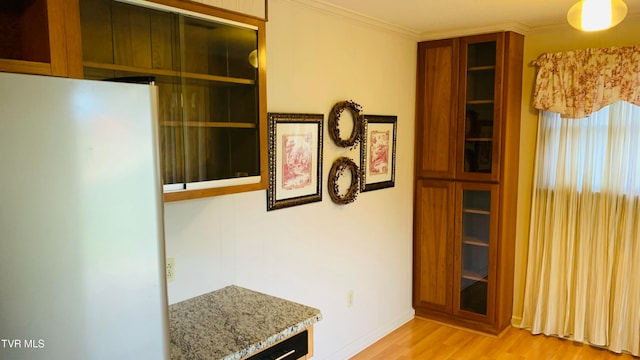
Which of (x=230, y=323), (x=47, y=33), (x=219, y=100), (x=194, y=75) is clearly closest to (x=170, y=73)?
(x=194, y=75)

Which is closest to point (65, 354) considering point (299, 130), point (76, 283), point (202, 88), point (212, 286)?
point (76, 283)

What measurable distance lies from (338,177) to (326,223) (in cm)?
33

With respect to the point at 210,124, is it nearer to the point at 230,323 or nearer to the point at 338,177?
the point at 230,323

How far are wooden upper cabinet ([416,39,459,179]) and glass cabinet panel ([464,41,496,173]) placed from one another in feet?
0.34

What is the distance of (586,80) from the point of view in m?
3.32

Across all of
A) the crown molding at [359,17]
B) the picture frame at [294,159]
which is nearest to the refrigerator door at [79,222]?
the picture frame at [294,159]

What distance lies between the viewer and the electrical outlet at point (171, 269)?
7.04ft

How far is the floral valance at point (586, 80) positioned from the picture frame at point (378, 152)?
3.85ft

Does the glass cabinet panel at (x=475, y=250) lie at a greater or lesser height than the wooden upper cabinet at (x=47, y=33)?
lesser

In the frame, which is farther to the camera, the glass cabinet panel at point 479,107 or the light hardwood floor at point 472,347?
the glass cabinet panel at point 479,107

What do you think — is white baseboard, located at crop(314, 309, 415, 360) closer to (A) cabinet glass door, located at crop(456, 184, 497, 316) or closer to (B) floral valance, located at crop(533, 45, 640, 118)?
(A) cabinet glass door, located at crop(456, 184, 497, 316)

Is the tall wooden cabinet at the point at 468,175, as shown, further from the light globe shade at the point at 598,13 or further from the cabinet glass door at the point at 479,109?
the light globe shade at the point at 598,13

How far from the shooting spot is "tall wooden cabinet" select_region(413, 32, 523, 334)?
11.7ft

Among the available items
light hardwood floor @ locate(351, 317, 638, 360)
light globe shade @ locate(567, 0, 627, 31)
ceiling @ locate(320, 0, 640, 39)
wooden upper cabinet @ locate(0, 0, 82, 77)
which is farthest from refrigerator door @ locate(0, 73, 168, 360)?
A: light hardwood floor @ locate(351, 317, 638, 360)
